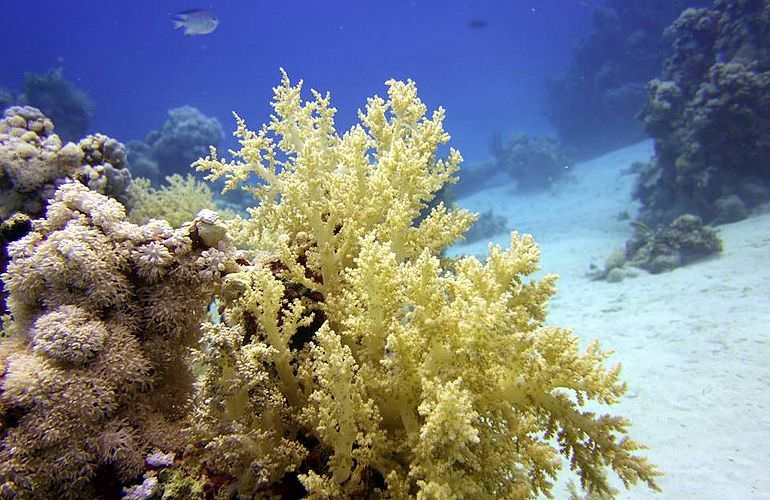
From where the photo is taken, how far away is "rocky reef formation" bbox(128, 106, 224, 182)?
61.6 ft

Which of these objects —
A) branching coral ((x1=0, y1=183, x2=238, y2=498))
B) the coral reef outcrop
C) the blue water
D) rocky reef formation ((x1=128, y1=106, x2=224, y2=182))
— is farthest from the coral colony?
the blue water

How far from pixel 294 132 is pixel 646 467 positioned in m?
2.84

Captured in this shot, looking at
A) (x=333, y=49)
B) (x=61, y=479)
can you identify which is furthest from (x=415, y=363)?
(x=333, y=49)

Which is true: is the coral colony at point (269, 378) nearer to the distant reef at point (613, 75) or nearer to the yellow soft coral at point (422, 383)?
the yellow soft coral at point (422, 383)

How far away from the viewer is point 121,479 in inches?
71.6

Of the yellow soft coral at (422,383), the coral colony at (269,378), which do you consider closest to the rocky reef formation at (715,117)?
the yellow soft coral at (422,383)

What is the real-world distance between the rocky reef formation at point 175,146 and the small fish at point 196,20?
848 centimetres

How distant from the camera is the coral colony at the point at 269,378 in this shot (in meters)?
1.71

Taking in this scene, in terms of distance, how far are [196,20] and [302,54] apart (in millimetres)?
107037

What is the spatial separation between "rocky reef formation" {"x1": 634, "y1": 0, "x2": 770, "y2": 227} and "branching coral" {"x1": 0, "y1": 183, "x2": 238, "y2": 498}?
47.2 feet

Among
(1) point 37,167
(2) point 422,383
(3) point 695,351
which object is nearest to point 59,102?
(1) point 37,167

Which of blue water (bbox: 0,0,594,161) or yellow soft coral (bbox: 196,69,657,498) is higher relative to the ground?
blue water (bbox: 0,0,594,161)

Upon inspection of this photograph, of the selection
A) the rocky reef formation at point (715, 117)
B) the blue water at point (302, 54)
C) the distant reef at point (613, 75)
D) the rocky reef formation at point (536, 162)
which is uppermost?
the blue water at point (302, 54)

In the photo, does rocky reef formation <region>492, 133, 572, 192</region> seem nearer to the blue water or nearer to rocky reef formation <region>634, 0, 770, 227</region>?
rocky reef formation <region>634, 0, 770, 227</region>
